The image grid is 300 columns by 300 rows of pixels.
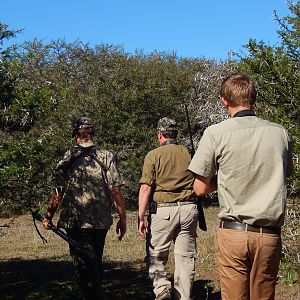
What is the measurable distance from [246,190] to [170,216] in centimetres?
253

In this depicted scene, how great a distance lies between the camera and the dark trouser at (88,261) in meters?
5.61

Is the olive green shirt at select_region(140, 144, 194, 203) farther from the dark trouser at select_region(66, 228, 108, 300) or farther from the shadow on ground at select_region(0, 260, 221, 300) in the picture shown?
the shadow on ground at select_region(0, 260, 221, 300)

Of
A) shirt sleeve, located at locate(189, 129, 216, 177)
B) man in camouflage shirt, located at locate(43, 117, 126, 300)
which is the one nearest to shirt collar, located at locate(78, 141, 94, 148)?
man in camouflage shirt, located at locate(43, 117, 126, 300)

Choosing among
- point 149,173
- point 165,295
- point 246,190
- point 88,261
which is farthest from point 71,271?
point 246,190

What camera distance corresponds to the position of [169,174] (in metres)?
6.11

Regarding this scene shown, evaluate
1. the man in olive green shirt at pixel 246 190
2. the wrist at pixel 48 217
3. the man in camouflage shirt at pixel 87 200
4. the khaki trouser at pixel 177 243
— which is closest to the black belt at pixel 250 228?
the man in olive green shirt at pixel 246 190

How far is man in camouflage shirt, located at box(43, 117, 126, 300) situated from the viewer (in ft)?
18.5

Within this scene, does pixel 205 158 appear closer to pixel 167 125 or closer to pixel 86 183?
pixel 86 183

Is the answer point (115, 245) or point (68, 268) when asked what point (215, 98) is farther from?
point (68, 268)

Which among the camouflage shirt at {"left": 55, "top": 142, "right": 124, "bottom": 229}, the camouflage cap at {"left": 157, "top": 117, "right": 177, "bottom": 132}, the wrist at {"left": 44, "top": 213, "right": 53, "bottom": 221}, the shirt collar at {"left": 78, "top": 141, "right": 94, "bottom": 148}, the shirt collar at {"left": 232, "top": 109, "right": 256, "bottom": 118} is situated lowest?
the wrist at {"left": 44, "top": 213, "right": 53, "bottom": 221}

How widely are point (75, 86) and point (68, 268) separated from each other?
17.0 metres

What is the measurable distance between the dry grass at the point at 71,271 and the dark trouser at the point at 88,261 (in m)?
1.08

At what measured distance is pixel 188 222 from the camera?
239 inches

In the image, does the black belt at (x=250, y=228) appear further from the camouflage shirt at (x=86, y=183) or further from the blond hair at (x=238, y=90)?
the camouflage shirt at (x=86, y=183)
